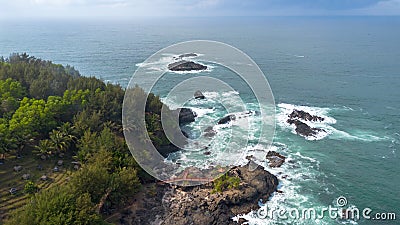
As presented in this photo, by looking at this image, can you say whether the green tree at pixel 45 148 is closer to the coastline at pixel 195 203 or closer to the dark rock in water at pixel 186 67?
the coastline at pixel 195 203

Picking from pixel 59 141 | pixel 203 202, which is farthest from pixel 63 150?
pixel 203 202

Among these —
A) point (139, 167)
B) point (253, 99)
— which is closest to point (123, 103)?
point (139, 167)

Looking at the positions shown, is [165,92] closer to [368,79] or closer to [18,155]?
[18,155]

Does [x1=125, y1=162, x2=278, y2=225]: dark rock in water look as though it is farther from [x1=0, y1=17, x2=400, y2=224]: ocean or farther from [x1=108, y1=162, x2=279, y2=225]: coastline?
[x1=0, y1=17, x2=400, y2=224]: ocean

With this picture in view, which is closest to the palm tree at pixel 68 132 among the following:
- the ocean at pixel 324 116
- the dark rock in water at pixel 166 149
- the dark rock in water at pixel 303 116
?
the dark rock in water at pixel 166 149

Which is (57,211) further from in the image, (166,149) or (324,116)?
(324,116)

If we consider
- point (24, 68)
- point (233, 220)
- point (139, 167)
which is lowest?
point (233, 220)
